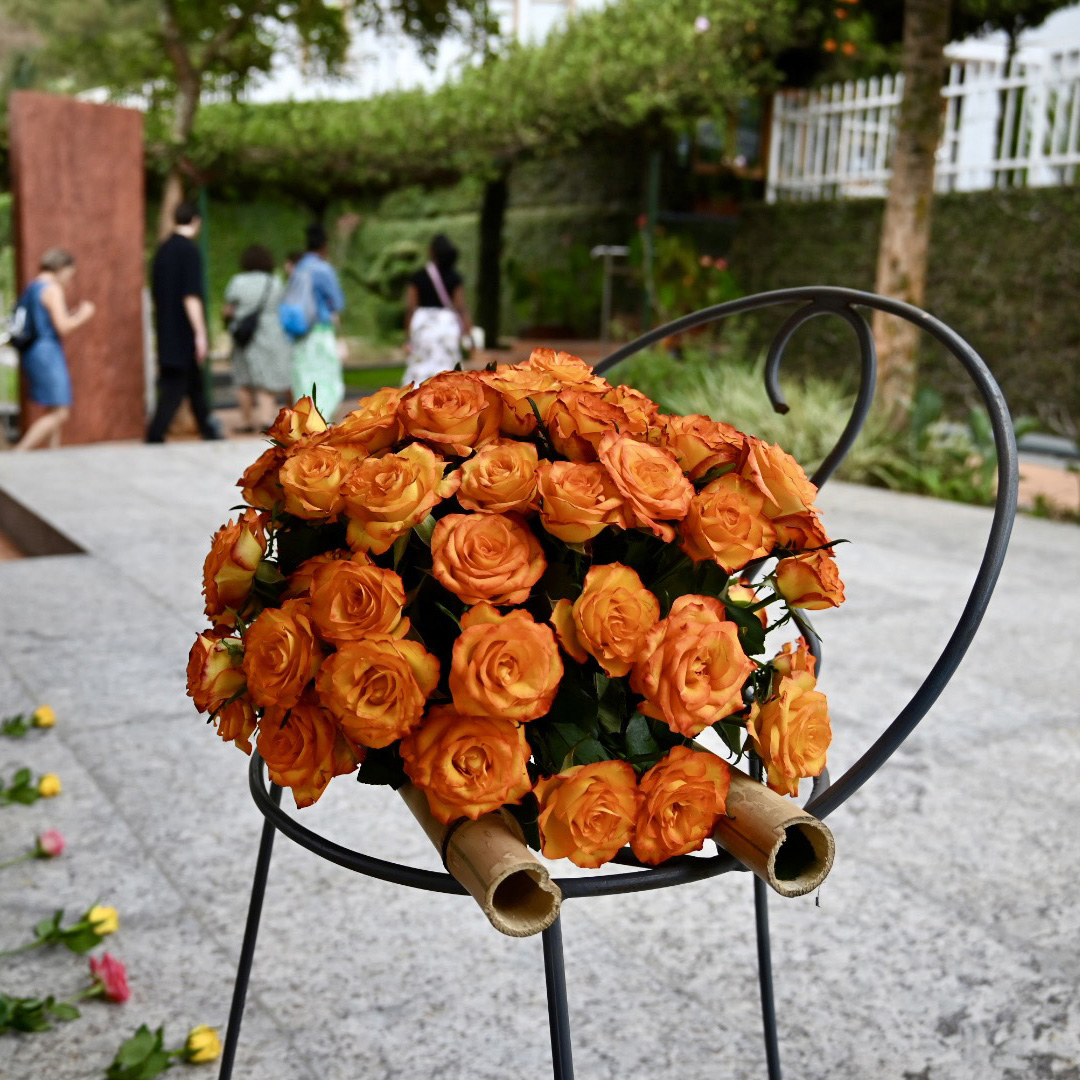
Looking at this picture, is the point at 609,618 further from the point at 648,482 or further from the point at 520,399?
the point at 520,399

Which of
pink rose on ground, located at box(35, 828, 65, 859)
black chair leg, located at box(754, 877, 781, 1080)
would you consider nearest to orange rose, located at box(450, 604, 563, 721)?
black chair leg, located at box(754, 877, 781, 1080)

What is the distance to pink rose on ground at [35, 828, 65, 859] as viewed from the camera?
2305mm

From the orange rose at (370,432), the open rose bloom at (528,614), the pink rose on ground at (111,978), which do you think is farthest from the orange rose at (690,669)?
the pink rose on ground at (111,978)

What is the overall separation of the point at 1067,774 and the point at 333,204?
12.6 m

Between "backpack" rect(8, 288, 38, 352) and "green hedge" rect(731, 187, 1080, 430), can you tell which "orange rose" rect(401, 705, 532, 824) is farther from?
"green hedge" rect(731, 187, 1080, 430)

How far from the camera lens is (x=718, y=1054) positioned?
1798mm

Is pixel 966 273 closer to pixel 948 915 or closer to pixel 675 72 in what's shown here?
pixel 675 72

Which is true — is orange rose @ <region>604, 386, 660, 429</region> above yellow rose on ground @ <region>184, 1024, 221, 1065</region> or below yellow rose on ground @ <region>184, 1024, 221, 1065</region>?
above

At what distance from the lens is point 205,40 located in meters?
13.5

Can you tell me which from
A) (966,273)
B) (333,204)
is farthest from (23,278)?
(966,273)

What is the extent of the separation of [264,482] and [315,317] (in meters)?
7.84

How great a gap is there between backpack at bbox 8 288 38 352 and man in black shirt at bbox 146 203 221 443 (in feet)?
2.78

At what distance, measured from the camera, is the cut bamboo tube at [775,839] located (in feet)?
3.44

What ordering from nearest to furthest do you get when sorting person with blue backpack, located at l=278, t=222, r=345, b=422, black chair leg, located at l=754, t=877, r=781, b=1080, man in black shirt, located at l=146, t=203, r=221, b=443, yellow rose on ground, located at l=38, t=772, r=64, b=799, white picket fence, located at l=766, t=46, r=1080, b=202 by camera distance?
black chair leg, located at l=754, t=877, r=781, b=1080, yellow rose on ground, located at l=38, t=772, r=64, b=799, person with blue backpack, located at l=278, t=222, r=345, b=422, man in black shirt, located at l=146, t=203, r=221, b=443, white picket fence, located at l=766, t=46, r=1080, b=202
